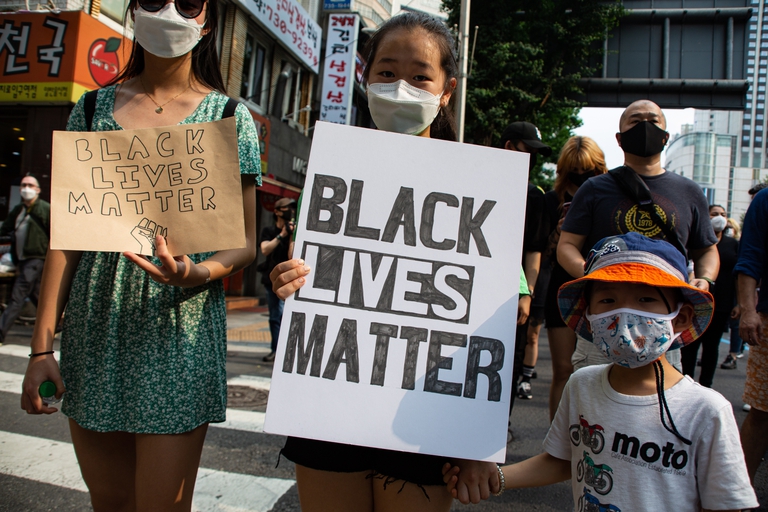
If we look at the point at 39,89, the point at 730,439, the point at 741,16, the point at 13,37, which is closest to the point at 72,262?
the point at 730,439

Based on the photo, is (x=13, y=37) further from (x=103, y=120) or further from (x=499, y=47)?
(x=499, y=47)

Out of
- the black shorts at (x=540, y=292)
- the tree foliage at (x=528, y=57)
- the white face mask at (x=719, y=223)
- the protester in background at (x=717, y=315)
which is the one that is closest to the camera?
the protester in background at (x=717, y=315)

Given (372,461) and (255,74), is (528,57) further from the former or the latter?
(372,461)

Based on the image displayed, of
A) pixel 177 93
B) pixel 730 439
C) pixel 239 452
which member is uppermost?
pixel 177 93

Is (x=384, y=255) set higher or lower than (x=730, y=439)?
higher

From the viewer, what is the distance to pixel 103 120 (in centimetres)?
172

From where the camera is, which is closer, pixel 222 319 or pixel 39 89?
pixel 222 319

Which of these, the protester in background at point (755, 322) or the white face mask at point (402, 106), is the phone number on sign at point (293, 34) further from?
the white face mask at point (402, 106)

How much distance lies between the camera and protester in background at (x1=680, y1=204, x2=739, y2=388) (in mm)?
4055

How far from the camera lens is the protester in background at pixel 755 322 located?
9.62 feet

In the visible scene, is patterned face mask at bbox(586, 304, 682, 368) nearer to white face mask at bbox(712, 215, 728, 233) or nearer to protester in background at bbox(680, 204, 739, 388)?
protester in background at bbox(680, 204, 739, 388)

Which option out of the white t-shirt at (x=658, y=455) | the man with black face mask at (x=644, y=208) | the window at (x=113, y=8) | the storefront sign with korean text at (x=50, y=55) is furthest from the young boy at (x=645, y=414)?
the window at (x=113, y=8)

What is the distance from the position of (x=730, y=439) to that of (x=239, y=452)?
123 inches

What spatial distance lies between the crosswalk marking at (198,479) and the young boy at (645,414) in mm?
1962
